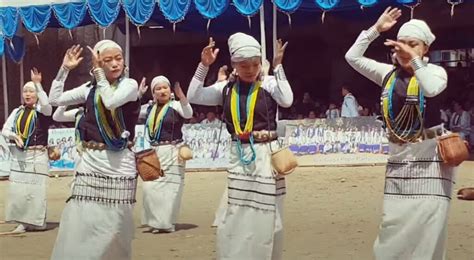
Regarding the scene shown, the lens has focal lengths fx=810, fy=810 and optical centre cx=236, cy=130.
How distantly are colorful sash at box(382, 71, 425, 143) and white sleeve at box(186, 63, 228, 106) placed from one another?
1.32 metres

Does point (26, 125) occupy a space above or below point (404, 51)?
below

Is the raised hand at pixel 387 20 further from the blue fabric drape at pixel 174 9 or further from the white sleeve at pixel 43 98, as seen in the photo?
the blue fabric drape at pixel 174 9

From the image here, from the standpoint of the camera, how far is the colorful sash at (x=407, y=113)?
5.46m

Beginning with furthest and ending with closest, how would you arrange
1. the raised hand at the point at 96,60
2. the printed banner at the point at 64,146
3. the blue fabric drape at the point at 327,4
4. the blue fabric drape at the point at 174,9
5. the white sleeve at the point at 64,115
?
1. the blue fabric drape at the point at 174,9
2. the printed banner at the point at 64,146
3. the blue fabric drape at the point at 327,4
4. the white sleeve at the point at 64,115
5. the raised hand at the point at 96,60

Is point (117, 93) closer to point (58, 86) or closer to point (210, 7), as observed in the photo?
point (58, 86)

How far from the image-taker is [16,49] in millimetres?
21000

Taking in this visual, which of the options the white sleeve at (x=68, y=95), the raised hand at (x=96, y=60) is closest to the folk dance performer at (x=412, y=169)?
the raised hand at (x=96, y=60)

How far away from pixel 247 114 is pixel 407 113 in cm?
118

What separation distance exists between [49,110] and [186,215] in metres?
3.20

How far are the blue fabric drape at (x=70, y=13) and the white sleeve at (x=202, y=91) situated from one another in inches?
527

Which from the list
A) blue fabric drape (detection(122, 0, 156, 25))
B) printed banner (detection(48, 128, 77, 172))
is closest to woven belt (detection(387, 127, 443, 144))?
printed banner (detection(48, 128, 77, 172))

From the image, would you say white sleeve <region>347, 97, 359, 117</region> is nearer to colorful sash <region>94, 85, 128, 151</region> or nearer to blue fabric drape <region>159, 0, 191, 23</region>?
blue fabric drape <region>159, 0, 191, 23</region>

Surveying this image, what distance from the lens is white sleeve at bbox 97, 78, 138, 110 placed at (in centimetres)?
578

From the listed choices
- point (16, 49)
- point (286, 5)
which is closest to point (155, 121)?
point (286, 5)
